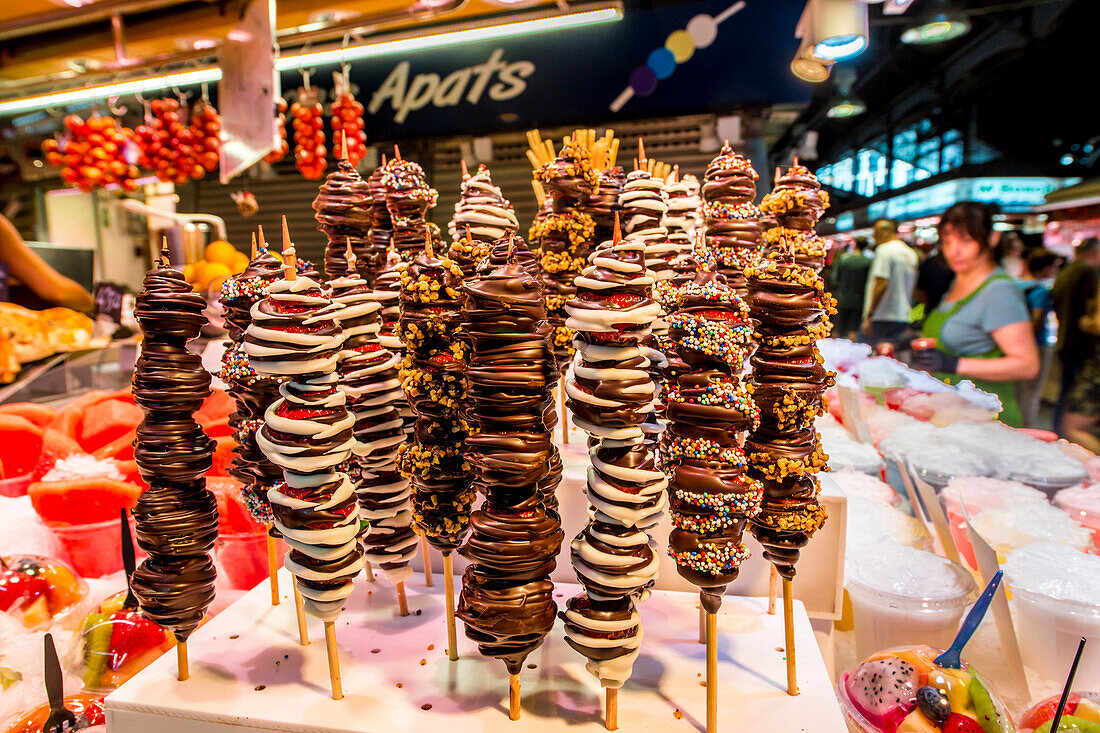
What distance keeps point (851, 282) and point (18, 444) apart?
15.4 feet

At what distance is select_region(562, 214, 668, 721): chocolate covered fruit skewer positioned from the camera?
1.06 meters

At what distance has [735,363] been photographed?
1.09 m

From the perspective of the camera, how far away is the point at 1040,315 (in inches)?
142

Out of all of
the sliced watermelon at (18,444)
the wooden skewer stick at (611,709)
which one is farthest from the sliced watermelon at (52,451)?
the wooden skewer stick at (611,709)

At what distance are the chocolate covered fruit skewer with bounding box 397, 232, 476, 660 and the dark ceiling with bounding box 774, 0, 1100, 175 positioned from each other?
416 centimetres

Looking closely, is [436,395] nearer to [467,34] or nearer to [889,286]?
[467,34]

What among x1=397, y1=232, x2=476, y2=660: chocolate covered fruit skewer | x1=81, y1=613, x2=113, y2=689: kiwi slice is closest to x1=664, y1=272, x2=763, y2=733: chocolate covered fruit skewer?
x1=397, y1=232, x2=476, y2=660: chocolate covered fruit skewer

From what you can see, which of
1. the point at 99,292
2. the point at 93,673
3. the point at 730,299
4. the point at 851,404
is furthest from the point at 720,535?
the point at 99,292

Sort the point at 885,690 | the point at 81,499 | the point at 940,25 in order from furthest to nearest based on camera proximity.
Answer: the point at 940,25, the point at 81,499, the point at 885,690

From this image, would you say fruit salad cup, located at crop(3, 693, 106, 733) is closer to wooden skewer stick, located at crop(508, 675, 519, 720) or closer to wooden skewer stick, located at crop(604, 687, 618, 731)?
wooden skewer stick, located at crop(508, 675, 519, 720)

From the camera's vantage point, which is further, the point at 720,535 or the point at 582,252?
the point at 582,252

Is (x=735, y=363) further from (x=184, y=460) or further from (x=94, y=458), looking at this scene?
(x=94, y=458)

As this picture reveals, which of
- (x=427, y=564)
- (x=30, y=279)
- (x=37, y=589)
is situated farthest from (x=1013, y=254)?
(x=30, y=279)

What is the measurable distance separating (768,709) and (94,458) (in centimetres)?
215
